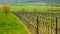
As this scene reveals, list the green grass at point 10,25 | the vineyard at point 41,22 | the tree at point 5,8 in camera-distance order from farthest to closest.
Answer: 1. the tree at point 5,8
2. the green grass at point 10,25
3. the vineyard at point 41,22

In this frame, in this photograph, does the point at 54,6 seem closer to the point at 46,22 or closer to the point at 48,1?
the point at 48,1

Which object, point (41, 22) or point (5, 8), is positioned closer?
point (41, 22)

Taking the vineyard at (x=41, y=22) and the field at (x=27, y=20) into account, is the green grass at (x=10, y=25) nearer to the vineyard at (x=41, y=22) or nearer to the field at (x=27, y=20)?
the field at (x=27, y=20)

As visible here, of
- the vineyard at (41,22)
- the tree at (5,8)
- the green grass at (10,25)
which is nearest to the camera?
the vineyard at (41,22)

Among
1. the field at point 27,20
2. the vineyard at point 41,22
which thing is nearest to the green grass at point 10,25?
the field at point 27,20

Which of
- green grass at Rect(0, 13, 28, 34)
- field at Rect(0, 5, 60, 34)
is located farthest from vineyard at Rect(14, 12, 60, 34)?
green grass at Rect(0, 13, 28, 34)

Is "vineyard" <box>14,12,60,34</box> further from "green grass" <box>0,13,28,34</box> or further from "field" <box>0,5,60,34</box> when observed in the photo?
"green grass" <box>0,13,28,34</box>

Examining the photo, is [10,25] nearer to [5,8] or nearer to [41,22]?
[5,8]

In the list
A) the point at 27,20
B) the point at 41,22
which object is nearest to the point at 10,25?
the point at 27,20
